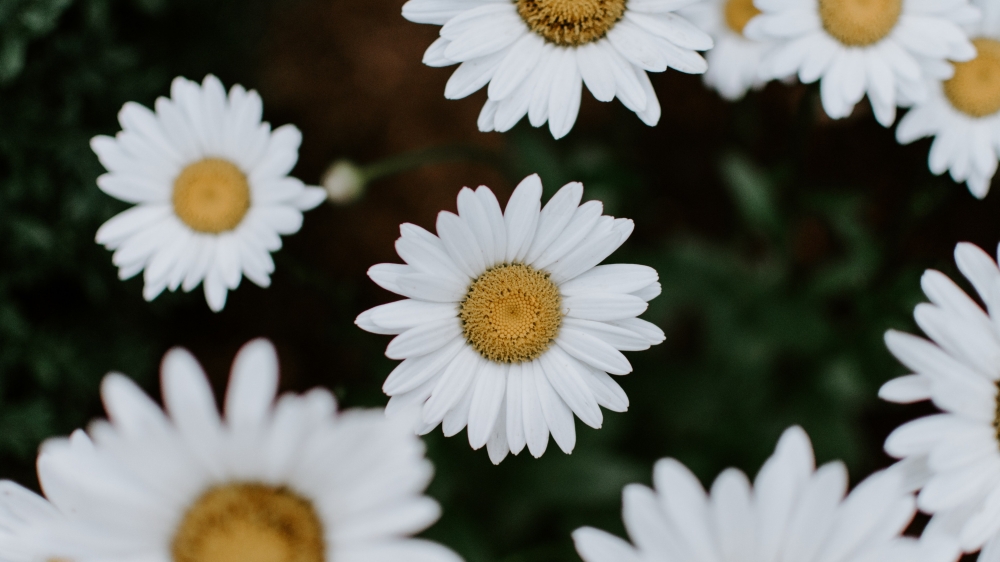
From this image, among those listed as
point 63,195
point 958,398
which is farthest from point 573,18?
point 63,195

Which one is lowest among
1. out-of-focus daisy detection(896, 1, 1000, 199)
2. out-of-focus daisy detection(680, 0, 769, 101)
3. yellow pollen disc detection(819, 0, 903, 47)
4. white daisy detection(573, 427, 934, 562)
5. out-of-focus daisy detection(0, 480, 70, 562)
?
white daisy detection(573, 427, 934, 562)

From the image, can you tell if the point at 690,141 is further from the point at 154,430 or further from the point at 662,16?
the point at 154,430

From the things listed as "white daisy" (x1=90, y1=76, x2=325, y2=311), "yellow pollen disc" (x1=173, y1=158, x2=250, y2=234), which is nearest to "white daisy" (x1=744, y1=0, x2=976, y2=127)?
"white daisy" (x1=90, y1=76, x2=325, y2=311)

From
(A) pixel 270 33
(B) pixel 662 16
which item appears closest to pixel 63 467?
(B) pixel 662 16

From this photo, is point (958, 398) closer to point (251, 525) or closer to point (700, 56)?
point (700, 56)

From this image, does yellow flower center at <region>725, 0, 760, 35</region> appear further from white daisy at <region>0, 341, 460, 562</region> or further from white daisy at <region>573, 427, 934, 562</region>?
white daisy at <region>0, 341, 460, 562</region>

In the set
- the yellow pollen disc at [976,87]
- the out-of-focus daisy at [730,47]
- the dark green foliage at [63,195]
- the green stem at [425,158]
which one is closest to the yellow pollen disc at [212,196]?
the green stem at [425,158]
